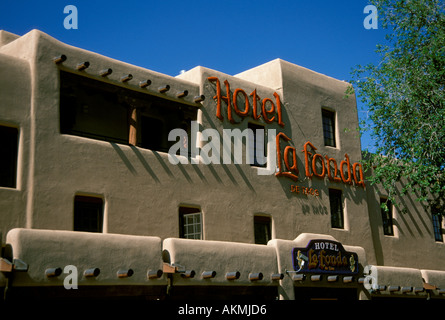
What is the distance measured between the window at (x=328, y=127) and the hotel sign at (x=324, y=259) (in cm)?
582

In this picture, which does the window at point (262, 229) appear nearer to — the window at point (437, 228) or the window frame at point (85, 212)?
the window frame at point (85, 212)

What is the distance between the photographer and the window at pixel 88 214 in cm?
1675

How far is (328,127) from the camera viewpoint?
25766 millimetres

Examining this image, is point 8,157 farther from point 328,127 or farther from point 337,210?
point 328,127

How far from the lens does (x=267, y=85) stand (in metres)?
24.3

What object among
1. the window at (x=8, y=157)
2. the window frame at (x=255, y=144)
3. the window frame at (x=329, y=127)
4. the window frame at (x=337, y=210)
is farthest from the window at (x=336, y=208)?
the window at (x=8, y=157)

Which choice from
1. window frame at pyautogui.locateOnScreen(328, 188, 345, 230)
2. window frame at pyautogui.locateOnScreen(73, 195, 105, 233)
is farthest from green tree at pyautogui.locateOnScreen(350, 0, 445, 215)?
window frame at pyautogui.locateOnScreen(73, 195, 105, 233)

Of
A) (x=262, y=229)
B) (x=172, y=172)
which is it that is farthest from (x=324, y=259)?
(x=172, y=172)

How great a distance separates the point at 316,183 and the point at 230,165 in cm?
485

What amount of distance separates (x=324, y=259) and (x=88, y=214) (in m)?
9.13

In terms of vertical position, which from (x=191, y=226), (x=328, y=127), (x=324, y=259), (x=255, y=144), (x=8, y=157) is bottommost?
(x=324, y=259)

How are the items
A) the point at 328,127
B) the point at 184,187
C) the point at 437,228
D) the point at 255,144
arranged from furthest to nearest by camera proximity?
the point at 437,228 → the point at 328,127 → the point at 255,144 → the point at 184,187

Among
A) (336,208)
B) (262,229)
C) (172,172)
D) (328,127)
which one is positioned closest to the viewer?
(172,172)
